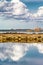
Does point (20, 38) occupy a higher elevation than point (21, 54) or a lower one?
higher

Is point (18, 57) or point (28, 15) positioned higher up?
point (28, 15)

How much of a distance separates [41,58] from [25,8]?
49.5 inches

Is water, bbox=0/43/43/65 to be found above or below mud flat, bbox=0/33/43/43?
below

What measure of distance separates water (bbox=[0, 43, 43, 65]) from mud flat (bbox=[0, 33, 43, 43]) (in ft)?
0.27

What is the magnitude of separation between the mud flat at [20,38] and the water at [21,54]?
0.08 meters

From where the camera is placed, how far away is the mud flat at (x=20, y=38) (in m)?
3.96

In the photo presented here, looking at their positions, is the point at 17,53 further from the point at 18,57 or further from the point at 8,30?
the point at 8,30

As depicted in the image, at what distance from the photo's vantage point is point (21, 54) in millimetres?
3883

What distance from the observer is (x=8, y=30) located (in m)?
4.00

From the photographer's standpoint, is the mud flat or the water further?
the mud flat

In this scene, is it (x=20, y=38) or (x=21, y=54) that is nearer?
(x=21, y=54)

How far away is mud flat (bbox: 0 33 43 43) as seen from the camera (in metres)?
3.96

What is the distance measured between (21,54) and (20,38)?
39 cm

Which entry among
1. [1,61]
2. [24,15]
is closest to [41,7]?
[24,15]
